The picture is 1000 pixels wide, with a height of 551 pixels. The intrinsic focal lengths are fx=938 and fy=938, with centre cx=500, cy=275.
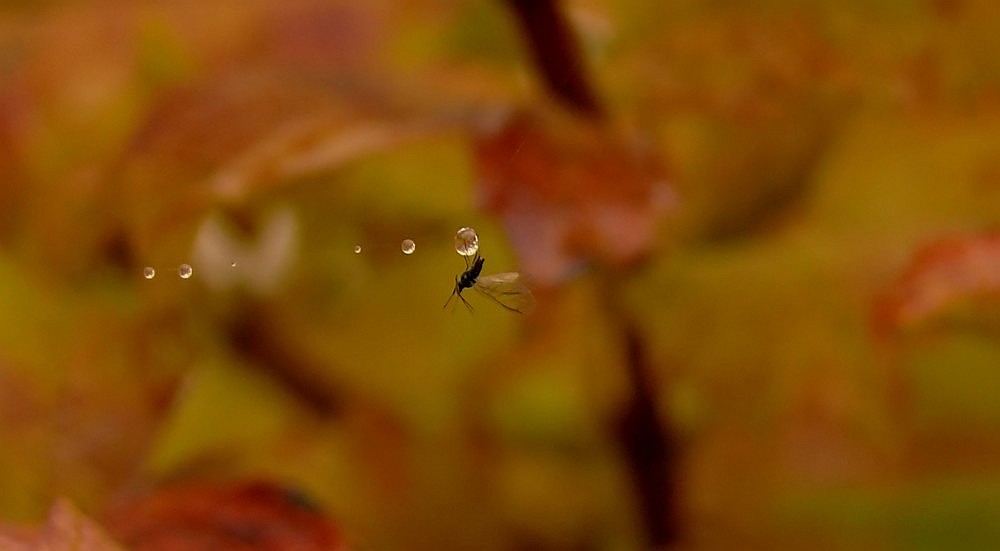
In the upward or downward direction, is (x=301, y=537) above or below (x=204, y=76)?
below

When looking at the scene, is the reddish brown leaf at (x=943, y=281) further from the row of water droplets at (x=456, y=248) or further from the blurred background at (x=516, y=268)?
the row of water droplets at (x=456, y=248)

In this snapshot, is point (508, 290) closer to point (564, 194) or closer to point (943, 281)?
point (564, 194)

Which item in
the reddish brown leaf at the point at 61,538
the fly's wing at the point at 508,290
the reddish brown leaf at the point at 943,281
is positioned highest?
the reddish brown leaf at the point at 943,281

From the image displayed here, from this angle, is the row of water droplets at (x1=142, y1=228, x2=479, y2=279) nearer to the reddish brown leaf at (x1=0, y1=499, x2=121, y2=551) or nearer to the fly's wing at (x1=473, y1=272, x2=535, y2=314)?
the fly's wing at (x1=473, y1=272, x2=535, y2=314)

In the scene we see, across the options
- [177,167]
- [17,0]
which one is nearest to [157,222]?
[177,167]

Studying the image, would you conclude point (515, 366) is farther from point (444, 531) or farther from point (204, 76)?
point (204, 76)

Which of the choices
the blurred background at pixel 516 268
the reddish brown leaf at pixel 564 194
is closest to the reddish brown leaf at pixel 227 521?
the blurred background at pixel 516 268
